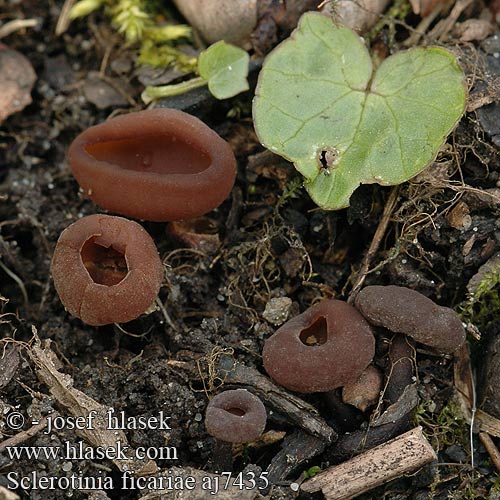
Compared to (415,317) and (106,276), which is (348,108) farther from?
(106,276)

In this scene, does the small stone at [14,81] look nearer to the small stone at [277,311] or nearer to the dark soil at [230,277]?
the dark soil at [230,277]

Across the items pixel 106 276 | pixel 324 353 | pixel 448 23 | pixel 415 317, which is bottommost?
pixel 106 276

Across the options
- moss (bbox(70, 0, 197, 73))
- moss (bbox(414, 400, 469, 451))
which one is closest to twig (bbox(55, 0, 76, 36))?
moss (bbox(70, 0, 197, 73))

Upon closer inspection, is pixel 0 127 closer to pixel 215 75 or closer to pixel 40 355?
→ pixel 215 75

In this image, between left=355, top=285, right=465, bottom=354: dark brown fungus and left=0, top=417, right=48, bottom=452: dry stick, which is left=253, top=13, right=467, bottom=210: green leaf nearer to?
left=355, top=285, right=465, bottom=354: dark brown fungus

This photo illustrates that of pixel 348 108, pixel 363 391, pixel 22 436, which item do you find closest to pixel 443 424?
pixel 363 391
